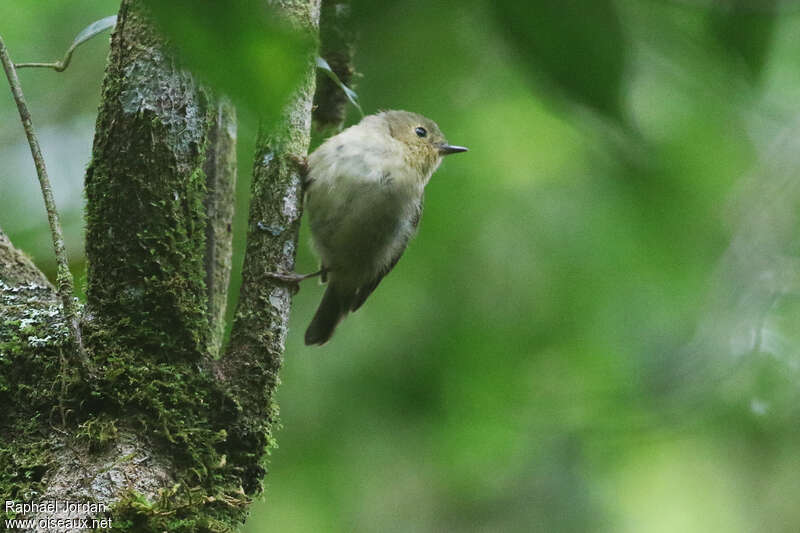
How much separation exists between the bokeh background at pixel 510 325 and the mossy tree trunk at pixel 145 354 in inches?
60.6

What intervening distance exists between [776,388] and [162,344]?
3659 millimetres

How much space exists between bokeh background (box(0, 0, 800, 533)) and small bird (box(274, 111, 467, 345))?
343mm

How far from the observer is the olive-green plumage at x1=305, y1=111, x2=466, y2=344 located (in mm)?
4168

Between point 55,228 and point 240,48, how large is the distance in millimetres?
1882

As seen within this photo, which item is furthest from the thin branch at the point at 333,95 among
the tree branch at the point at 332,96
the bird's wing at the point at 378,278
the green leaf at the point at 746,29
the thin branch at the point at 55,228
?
the green leaf at the point at 746,29

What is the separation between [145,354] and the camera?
94.0 inches

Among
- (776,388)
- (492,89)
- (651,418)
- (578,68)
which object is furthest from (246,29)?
(492,89)

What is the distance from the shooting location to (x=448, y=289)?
237 inches

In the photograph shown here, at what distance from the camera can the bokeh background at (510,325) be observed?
4734mm

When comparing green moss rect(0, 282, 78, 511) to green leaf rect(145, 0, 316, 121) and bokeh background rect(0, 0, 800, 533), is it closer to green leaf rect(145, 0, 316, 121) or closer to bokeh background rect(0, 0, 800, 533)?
bokeh background rect(0, 0, 800, 533)

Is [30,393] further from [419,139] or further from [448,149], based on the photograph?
[448,149]

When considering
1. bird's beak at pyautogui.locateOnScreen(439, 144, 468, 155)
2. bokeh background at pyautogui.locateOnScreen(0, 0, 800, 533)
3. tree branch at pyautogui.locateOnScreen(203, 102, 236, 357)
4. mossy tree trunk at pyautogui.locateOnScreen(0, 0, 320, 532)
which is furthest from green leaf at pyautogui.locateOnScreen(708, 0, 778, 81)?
bird's beak at pyautogui.locateOnScreen(439, 144, 468, 155)

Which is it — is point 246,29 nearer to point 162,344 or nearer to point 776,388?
point 162,344

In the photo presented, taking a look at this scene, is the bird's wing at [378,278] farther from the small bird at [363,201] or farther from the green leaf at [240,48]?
the green leaf at [240,48]
